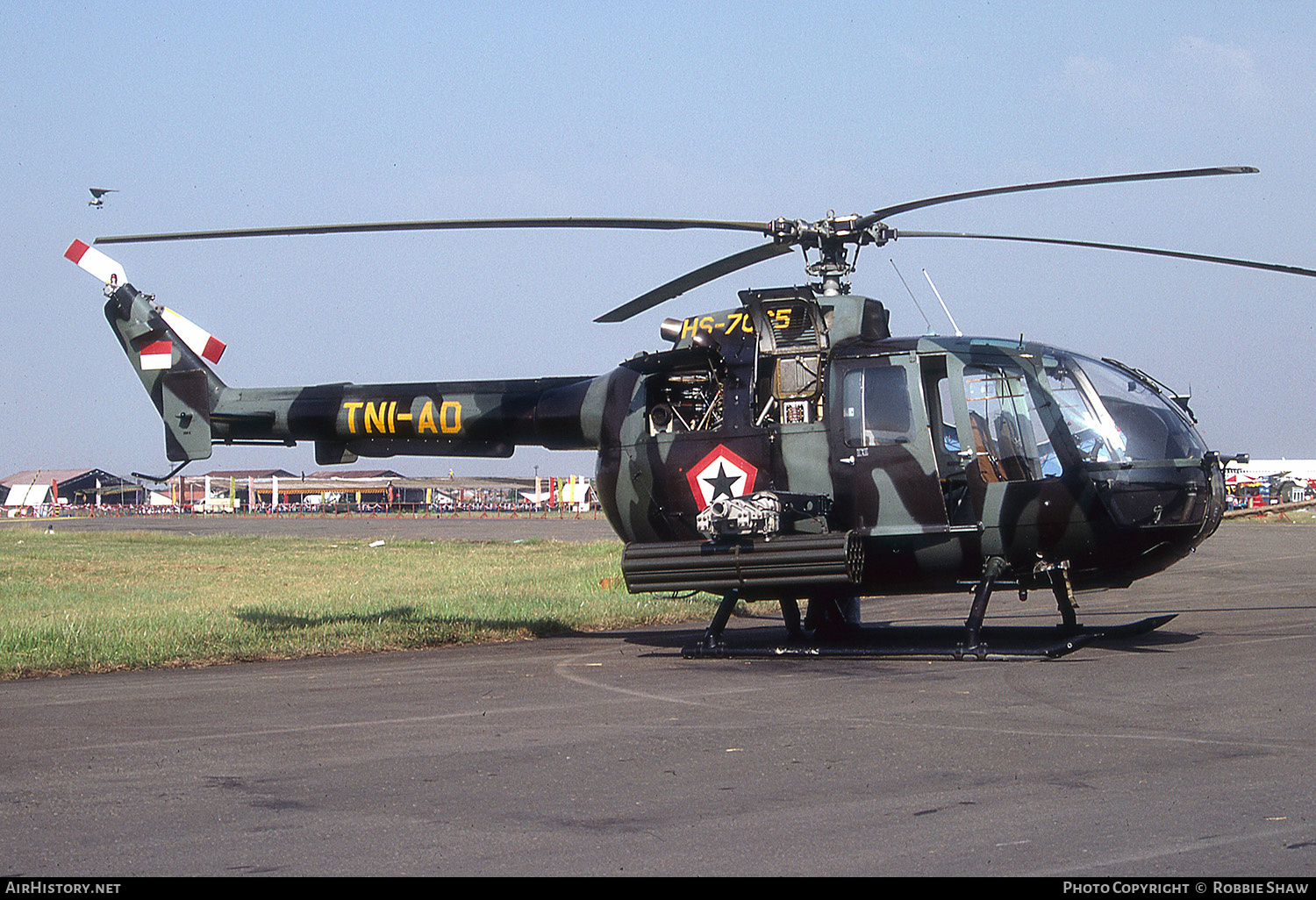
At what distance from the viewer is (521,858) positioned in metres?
4.93

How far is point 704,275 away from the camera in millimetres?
12320

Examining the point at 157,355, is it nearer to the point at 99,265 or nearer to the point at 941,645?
the point at 99,265

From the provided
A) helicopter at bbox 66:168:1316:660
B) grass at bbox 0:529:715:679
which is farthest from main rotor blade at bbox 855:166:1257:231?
grass at bbox 0:529:715:679

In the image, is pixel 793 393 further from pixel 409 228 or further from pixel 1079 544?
pixel 409 228

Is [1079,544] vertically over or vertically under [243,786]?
over

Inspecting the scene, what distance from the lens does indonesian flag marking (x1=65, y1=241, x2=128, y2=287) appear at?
1548 cm

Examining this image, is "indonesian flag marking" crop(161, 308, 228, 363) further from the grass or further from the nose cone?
the nose cone

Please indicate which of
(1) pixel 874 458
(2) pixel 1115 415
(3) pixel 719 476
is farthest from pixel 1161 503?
(3) pixel 719 476

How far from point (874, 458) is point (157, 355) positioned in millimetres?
9639

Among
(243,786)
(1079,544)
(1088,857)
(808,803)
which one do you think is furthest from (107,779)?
(1079,544)

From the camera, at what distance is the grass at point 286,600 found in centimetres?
1364

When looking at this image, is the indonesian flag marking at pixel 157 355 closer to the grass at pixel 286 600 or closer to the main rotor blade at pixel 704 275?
the grass at pixel 286 600

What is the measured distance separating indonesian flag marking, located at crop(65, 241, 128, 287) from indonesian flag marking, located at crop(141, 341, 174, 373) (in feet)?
3.06
